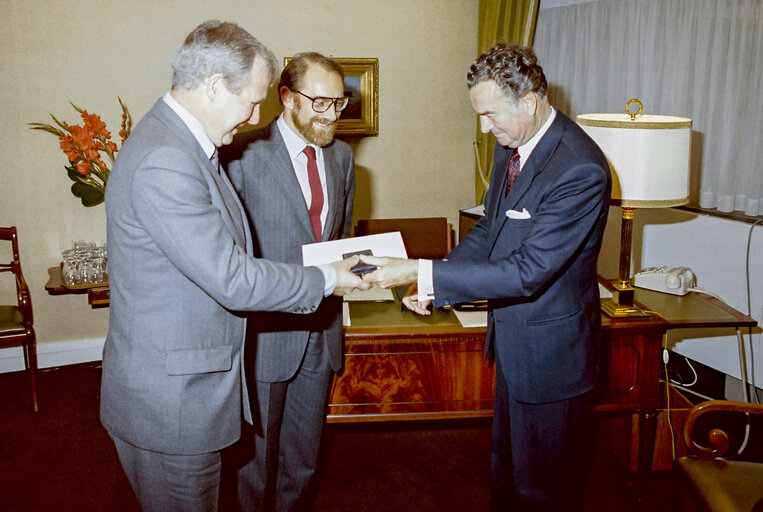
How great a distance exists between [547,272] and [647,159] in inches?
36.2

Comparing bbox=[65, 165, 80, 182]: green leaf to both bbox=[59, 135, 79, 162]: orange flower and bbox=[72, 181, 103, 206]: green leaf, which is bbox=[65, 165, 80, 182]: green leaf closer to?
bbox=[72, 181, 103, 206]: green leaf

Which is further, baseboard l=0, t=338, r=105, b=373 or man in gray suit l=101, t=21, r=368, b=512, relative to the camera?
baseboard l=0, t=338, r=105, b=373

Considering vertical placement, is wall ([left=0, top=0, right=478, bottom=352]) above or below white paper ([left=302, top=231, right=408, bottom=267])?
above

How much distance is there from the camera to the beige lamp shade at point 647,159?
8.75 ft

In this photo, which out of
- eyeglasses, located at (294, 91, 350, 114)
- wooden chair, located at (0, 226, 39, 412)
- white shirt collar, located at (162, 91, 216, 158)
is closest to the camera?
white shirt collar, located at (162, 91, 216, 158)

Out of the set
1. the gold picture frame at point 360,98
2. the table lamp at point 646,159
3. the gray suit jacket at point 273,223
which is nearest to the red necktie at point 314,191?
the gray suit jacket at point 273,223

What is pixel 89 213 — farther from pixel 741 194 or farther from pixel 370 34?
pixel 741 194

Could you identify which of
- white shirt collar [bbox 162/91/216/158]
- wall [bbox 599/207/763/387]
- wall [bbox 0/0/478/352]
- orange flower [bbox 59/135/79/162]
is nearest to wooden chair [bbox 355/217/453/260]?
wall [bbox 0/0/478/352]

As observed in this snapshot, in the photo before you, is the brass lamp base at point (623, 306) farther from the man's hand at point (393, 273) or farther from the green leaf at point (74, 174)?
the green leaf at point (74, 174)

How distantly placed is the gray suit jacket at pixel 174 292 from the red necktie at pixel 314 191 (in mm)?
697

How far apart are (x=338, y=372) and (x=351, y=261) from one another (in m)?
0.66

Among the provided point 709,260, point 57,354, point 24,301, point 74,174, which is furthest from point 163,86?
point 709,260

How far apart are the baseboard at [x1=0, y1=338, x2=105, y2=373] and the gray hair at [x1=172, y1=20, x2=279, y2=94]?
3.41 meters

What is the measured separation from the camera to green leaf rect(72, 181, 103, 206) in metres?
4.17
